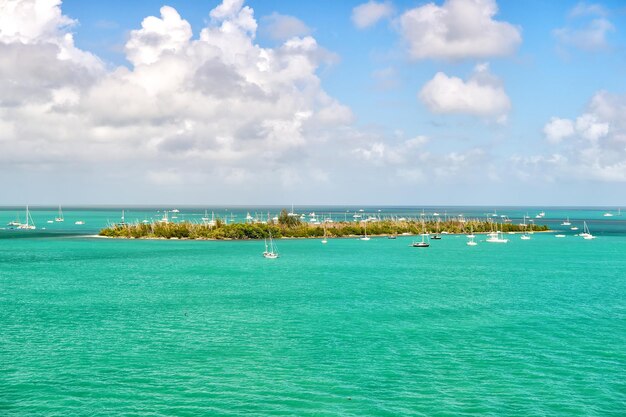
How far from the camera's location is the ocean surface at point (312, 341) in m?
29.6

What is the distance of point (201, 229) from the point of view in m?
153

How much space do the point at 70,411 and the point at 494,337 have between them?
98.2 feet

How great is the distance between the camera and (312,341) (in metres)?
41.1

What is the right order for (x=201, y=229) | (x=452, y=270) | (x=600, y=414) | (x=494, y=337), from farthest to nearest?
1. (x=201, y=229)
2. (x=452, y=270)
3. (x=494, y=337)
4. (x=600, y=414)

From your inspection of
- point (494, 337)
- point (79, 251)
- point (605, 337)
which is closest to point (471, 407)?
point (494, 337)

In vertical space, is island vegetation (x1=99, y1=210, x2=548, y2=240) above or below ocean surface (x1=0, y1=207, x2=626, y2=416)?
above

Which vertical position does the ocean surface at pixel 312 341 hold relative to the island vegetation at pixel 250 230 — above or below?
below

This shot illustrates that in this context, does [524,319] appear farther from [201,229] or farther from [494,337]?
[201,229]

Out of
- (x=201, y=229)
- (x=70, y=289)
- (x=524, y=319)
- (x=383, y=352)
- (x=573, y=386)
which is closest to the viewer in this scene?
(x=573, y=386)

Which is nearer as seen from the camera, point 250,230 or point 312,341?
point 312,341

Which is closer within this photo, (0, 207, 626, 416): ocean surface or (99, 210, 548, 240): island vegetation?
(0, 207, 626, 416): ocean surface

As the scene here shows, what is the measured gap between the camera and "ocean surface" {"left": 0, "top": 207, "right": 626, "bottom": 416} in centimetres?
2962

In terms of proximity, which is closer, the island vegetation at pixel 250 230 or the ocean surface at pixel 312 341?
the ocean surface at pixel 312 341

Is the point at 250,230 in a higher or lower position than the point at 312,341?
higher
